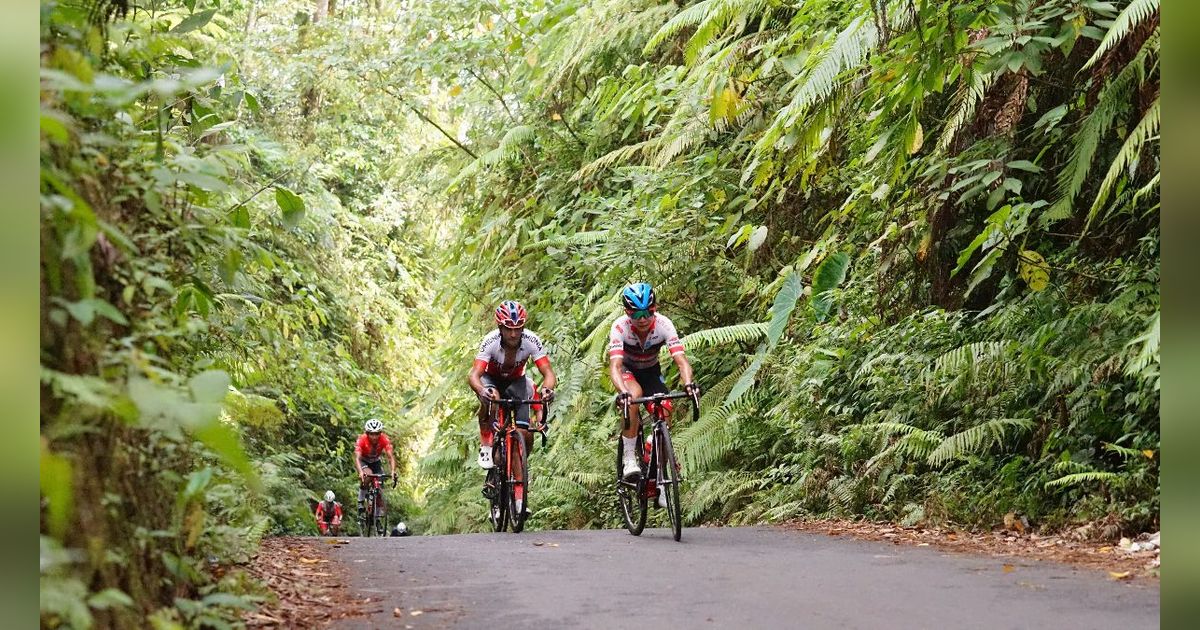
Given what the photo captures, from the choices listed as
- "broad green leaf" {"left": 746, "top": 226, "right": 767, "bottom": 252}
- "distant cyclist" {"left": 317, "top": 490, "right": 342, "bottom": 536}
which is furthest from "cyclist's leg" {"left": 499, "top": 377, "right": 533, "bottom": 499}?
"distant cyclist" {"left": 317, "top": 490, "right": 342, "bottom": 536}

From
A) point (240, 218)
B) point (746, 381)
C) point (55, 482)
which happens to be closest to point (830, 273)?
point (746, 381)

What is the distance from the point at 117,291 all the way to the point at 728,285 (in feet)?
42.4

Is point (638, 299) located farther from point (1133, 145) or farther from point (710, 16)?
point (1133, 145)

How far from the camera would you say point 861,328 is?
13352 mm

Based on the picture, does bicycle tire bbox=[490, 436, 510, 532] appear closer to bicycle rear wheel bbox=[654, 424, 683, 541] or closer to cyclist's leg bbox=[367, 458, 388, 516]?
bicycle rear wheel bbox=[654, 424, 683, 541]

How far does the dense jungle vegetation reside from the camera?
464 cm

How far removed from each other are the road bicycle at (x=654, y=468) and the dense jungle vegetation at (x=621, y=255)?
7.05 feet

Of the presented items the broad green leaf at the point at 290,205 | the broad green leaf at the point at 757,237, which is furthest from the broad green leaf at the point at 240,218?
the broad green leaf at the point at 757,237

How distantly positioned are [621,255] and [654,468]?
21.6 feet

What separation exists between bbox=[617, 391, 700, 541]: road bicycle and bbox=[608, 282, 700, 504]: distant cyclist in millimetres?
90

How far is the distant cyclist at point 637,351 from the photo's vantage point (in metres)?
11.2

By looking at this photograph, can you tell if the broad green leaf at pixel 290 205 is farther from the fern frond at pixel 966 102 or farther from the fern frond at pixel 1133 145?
the fern frond at pixel 966 102
